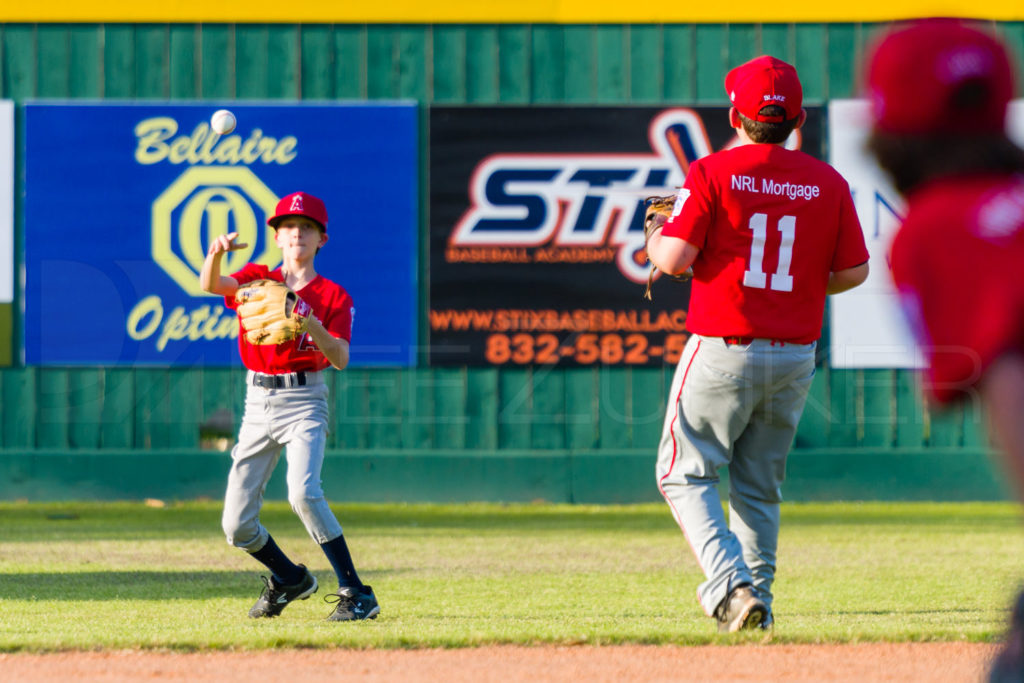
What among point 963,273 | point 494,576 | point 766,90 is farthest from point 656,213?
point 963,273

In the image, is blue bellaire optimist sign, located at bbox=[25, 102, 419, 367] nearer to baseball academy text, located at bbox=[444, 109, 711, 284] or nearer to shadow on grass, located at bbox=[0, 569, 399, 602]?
baseball academy text, located at bbox=[444, 109, 711, 284]

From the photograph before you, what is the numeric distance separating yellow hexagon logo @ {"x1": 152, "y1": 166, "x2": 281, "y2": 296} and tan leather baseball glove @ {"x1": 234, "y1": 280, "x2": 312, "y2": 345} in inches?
246

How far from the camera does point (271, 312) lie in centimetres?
521

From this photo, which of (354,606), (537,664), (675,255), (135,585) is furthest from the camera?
(135,585)

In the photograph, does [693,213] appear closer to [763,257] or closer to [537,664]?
[763,257]

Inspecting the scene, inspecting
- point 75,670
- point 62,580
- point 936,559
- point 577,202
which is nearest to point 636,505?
point 577,202

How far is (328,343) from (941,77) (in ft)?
12.2

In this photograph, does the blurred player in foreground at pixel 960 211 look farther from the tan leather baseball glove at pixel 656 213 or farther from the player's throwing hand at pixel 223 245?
the player's throwing hand at pixel 223 245

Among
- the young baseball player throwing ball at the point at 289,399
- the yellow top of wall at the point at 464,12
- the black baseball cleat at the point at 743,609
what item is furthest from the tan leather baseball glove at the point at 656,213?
the yellow top of wall at the point at 464,12

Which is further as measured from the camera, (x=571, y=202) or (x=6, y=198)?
(x=571, y=202)

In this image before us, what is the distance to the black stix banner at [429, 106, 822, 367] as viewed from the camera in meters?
11.5

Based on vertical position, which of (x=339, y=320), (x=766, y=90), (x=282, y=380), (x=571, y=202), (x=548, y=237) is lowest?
(x=282, y=380)

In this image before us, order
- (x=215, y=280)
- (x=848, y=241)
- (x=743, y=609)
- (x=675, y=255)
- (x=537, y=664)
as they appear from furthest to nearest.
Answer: (x=215, y=280) → (x=848, y=241) → (x=675, y=255) → (x=743, y=609) → (x=537, y=664)

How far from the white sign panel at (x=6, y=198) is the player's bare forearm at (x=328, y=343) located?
23.2ft
